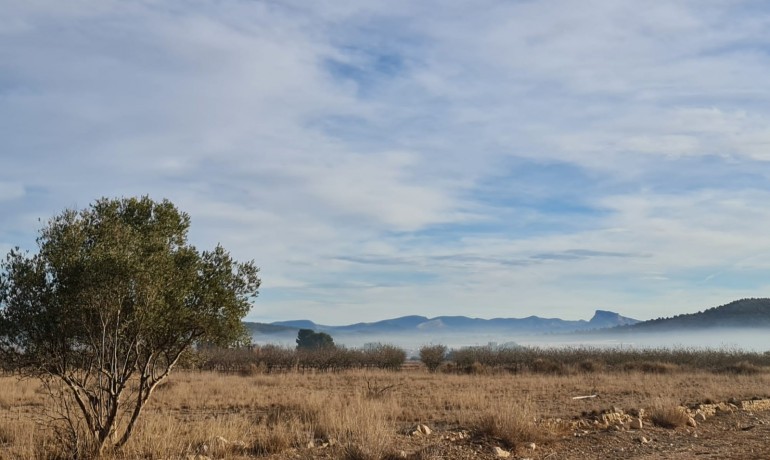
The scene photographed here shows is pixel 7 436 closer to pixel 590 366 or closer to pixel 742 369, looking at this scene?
pixel 590 366

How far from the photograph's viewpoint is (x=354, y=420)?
47.4 ft

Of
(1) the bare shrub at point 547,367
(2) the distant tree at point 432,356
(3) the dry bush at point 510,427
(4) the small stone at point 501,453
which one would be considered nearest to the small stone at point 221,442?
(4) the small stone at point 501,453

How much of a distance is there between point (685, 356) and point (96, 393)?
4897 centimetres

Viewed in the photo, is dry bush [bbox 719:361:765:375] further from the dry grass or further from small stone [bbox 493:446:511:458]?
small stone [bbox 493:446:511:458]

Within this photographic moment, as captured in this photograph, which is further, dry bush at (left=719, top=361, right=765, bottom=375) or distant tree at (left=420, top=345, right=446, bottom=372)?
distant tree at (left=420, top=345, right=446, bottom=372)

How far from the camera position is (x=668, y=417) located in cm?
1706

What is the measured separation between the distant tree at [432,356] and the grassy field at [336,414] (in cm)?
1490

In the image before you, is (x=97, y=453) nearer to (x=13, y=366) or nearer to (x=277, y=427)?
(x=13, y=366)

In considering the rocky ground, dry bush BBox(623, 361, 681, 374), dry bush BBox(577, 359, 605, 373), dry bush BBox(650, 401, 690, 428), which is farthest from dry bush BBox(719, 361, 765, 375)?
dry bush BBox(650, 401, 690, 428)

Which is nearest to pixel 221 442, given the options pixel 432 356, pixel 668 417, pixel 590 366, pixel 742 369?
pixel 668 417

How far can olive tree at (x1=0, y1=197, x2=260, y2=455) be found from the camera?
1063 centimetres

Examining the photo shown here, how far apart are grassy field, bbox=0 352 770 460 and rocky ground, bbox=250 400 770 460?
14 cm

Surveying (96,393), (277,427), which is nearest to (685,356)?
(277,427)

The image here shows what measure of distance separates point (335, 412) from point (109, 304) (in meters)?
7.36
